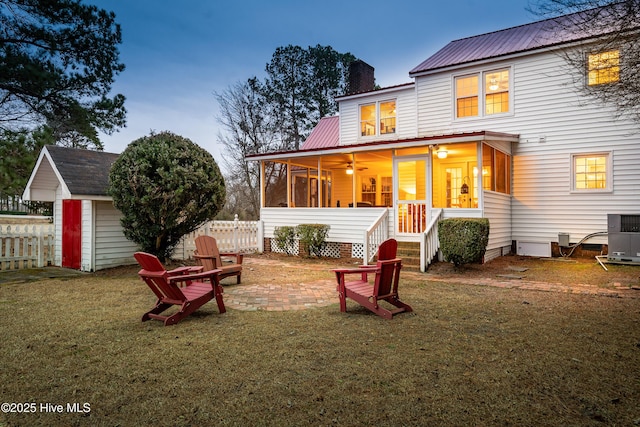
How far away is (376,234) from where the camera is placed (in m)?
11.6

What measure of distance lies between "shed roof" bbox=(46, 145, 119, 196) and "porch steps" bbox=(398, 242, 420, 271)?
829 centimetres

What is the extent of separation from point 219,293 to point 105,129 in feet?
40.9

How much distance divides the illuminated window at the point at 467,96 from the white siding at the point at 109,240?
459 inches

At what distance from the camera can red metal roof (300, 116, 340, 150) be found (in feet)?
60.4

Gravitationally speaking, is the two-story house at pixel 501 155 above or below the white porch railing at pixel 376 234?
above

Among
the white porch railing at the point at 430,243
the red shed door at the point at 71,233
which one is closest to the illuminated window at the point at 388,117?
the white porch railing at the point at 430,243

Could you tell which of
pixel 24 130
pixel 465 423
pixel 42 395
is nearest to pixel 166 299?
pixel 42 395

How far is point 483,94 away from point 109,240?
1270 cm

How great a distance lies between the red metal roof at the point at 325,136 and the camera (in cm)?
1841

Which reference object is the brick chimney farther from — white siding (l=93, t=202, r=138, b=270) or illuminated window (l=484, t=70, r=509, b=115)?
white siding (l=93, t=202, r=138, b=270)

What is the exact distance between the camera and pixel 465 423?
106 inches

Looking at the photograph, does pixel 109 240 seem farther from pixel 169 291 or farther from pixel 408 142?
pixel 408 142

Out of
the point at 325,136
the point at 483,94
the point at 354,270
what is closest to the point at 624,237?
the point at 483,94

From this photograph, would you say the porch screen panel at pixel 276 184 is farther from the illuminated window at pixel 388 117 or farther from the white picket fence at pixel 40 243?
the white picket fence at pixel 40 243
